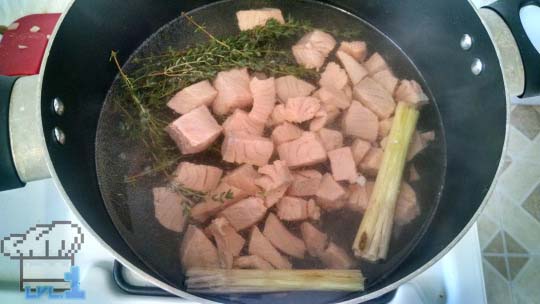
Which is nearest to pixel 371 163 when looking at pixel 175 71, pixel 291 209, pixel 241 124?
pixel 291 209

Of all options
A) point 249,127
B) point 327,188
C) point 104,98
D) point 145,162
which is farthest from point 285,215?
point 104,98

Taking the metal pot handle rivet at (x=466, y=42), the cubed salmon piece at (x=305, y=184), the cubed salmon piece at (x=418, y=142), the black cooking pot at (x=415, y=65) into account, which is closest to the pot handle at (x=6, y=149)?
the black cooking pot at (x=415, y=65)

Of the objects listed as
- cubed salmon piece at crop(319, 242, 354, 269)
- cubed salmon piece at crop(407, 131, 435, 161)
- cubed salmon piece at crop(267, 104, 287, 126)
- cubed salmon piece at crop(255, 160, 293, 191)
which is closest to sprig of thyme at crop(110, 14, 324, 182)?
cubed salmon piece at crop(267, 104, 287, 126)

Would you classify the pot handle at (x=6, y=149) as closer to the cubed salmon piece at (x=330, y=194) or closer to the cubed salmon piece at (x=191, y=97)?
the cubed salmon piece at (x=191, y=97)

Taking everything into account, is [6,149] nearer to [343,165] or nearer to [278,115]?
[278,115]

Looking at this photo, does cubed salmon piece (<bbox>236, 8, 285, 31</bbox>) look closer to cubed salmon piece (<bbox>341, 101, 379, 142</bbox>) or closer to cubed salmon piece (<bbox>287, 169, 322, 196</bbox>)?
cubed salmon piece (<bbox>341, 101, 379, 142</bbox>)

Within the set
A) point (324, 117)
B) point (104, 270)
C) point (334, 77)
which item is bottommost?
point (104, 270)
